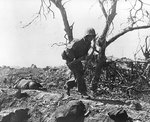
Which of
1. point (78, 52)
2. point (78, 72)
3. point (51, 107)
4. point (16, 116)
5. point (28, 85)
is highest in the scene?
point (78, 52)

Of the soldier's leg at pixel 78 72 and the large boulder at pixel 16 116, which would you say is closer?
the large boulder at pixel 16 116

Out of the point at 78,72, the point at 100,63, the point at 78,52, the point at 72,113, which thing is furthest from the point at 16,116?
the point at 100,63

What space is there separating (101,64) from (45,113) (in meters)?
3.02

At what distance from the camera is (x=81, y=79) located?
32.9ft

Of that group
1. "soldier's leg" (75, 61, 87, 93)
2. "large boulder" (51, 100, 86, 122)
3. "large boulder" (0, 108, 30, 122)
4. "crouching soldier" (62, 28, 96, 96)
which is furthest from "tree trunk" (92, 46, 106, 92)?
"large boulder" (51, 100, 86, 122)

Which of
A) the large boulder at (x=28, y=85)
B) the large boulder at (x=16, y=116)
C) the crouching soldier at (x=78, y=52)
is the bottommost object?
the large boulder at (x=16, y=116)

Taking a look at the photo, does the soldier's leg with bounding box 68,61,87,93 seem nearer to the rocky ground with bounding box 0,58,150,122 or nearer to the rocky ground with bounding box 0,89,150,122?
the rocky ground with bounding box 0,58,150,122

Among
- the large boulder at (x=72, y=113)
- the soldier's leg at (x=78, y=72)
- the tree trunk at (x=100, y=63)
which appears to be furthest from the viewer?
the tree trunk at (x=100, y=63)

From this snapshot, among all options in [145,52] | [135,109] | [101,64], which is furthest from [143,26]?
[135,109]

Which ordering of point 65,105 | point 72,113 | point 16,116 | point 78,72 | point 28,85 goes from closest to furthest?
point 72,113
point 65,105
point 16,116
point 78,72
point 28,85

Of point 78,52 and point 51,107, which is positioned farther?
point 78,52

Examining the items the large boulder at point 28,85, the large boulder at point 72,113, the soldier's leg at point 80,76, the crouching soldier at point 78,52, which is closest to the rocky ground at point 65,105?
the large boulder at point 72,113

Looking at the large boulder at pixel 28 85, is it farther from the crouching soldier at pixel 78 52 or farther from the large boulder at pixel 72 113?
the large boulder at pixel 72 113

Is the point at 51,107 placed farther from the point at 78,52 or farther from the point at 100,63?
the point at 100,63
